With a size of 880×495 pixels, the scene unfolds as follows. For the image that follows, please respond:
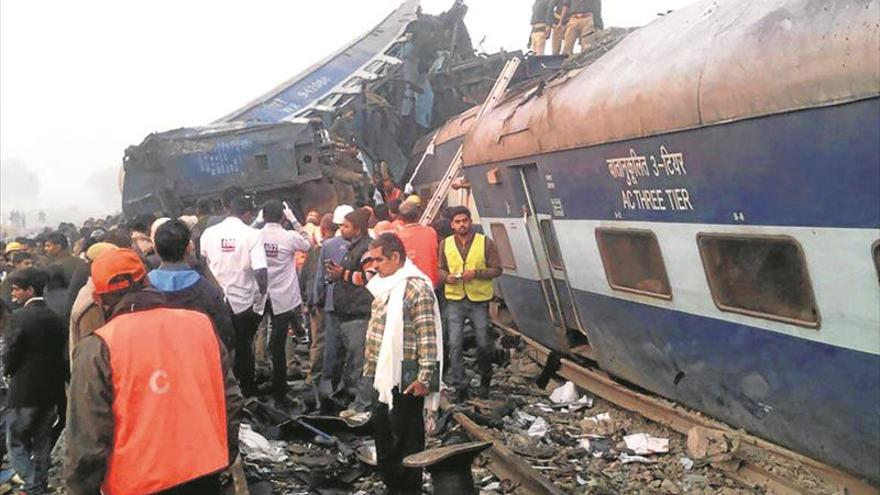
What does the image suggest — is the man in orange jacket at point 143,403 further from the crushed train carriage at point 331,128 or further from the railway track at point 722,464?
the crushed train carriage at point 331,128

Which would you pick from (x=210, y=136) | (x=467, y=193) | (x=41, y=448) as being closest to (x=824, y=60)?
(x=41, y=448)

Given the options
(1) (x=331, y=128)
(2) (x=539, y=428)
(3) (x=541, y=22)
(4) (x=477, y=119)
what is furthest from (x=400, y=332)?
(1) (x=331, y=128)

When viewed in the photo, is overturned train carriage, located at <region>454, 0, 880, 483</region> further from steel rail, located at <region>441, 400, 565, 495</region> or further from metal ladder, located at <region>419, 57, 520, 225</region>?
metal ladder, located at <region>419, 57, 520, 225</region>

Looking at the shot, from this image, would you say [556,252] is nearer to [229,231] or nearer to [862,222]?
[229,231]

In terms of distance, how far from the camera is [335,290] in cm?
716

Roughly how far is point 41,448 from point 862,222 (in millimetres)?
5603

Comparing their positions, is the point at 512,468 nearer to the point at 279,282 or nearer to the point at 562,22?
the point at 279,282

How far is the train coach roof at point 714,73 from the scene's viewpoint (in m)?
3.60

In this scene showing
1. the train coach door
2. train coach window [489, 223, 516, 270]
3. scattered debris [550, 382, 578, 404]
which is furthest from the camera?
train coach window [489, 223, 516, 270]

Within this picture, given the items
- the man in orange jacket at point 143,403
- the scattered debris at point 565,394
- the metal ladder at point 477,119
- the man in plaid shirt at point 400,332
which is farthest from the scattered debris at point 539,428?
the man in orange jacket at point 143,403

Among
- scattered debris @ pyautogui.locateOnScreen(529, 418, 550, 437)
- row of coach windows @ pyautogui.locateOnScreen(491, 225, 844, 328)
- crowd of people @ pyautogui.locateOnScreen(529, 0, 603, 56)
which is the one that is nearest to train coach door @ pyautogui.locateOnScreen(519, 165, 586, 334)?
scattered debris @ pyautogui.locateOnScreen(529, 418, 550, 437)

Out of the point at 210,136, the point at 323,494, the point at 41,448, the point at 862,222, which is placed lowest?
the point at 323,494

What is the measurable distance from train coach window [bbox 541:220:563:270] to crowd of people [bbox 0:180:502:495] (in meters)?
0.54

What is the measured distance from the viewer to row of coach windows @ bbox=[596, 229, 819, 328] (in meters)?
4.14
